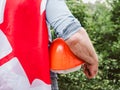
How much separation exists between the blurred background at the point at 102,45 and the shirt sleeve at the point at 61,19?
27.5ft

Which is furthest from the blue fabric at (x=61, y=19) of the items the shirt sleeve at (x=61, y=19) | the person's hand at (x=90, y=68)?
the person's hand at (x=90, y=68)

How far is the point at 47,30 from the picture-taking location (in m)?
1.50

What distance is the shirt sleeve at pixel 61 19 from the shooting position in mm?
1453

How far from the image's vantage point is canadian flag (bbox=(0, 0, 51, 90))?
1479mm

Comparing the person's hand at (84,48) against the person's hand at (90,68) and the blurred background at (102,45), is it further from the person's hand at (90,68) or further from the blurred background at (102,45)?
the blurred background at (102,45)

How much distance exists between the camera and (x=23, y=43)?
1489 millimetres

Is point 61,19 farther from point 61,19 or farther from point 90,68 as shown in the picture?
point 90,68

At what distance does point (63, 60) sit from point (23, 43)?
15 centimetres

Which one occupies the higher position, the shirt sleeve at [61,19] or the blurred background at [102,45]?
the shirt sleeve at [61,19]

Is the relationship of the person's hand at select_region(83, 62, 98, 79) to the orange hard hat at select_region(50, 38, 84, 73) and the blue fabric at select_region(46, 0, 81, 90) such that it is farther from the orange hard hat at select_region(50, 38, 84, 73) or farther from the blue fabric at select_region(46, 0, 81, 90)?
the blue fabric at select_region(46, 0, 81, 90)

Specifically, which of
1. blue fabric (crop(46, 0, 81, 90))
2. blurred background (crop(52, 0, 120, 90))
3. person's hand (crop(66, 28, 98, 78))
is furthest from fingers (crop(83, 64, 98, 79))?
blurred background (crop(52, 0, 120, 90))

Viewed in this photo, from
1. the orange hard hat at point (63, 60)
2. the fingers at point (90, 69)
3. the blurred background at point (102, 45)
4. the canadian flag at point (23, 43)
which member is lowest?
the blurred background at point (102, 45)

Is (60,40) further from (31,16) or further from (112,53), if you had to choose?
(112,53)

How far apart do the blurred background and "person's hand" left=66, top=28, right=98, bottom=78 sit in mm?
8332
